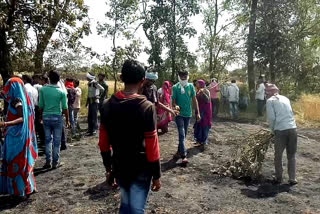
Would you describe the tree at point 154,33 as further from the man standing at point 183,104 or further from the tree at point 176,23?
the man standing at point 183,104

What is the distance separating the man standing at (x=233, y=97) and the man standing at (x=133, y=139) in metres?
12.4

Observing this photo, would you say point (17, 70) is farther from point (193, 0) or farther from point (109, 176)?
point (109, 176)

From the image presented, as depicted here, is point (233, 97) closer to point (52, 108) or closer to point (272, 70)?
point (272, 70)

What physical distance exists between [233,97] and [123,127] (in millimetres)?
12654

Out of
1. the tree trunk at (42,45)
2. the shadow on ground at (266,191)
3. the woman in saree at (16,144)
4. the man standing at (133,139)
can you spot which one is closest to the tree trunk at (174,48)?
the tree trunk at (42,45)

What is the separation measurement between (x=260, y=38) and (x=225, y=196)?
15.7 m

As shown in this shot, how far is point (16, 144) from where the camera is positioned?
15.9 feet

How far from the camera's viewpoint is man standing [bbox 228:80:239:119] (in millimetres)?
14961

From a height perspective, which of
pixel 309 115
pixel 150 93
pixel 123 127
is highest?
pixel 150 93

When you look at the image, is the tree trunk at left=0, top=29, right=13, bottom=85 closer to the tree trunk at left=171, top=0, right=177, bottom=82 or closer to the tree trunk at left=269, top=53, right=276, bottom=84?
the tree trunk at left=171, top=0, right=177, bottom=82

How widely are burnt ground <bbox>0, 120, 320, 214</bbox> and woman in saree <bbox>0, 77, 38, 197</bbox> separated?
26 centimetres

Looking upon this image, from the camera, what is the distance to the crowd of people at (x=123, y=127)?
2.93 metres

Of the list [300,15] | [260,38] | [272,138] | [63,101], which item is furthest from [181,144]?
[300,15]

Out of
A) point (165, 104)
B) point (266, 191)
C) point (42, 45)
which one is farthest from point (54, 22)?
point (266, 191)
